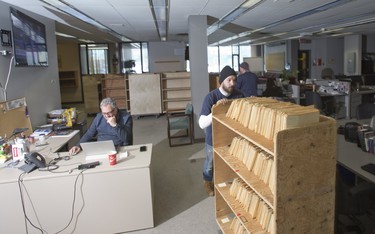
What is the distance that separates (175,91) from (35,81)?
4.38m

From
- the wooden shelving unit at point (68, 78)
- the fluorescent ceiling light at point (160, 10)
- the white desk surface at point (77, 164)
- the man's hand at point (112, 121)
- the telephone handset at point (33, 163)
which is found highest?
the fluorescent ceiling light at point (160, 10)

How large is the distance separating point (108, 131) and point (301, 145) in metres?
2.44

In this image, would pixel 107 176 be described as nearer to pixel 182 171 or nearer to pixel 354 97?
pixel 182 171

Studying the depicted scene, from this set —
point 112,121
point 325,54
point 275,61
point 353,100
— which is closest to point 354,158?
point 112,121

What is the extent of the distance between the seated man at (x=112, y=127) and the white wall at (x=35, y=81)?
1393 millimetres

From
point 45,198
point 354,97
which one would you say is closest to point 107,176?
point 45,198

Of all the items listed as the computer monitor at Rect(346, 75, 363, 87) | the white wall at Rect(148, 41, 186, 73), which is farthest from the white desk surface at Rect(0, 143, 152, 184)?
the white wall at Rect(148, 41, 186, 73)

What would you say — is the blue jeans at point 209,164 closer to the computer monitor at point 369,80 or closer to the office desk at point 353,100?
the office desk at point 353,100

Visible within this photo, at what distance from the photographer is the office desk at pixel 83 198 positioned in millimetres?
2635

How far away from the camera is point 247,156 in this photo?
227 centimetres

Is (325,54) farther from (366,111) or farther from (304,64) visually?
(366,111)

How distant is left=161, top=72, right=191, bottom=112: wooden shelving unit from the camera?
8570 millimetres

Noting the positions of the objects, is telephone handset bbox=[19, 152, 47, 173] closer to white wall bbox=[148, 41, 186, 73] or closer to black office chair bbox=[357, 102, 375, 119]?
black office chair bbox=[357, 102, 375, 119]

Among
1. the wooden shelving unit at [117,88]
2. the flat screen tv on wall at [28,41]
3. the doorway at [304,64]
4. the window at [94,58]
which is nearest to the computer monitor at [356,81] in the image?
the wooden shelving unit at [117,88]
